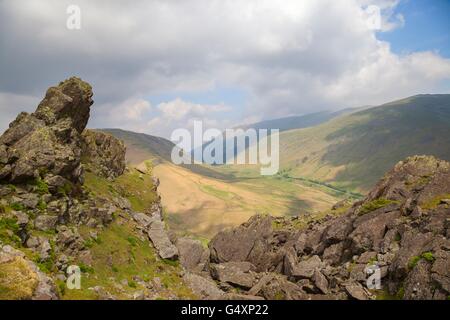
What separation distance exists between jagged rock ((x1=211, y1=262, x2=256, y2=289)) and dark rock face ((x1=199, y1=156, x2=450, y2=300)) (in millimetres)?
160

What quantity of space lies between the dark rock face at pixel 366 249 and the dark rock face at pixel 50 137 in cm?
3197

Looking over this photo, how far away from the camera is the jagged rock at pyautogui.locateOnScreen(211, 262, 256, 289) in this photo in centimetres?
5972

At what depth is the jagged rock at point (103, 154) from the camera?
60.1 m

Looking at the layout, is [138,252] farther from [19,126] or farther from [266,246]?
[266,246]

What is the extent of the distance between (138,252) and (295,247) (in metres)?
35.9

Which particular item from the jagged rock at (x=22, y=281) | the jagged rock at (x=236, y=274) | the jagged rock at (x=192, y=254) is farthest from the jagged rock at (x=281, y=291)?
the jagged rock at (x=22, y=281)

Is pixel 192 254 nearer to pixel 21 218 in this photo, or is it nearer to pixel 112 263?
pixel 112 263

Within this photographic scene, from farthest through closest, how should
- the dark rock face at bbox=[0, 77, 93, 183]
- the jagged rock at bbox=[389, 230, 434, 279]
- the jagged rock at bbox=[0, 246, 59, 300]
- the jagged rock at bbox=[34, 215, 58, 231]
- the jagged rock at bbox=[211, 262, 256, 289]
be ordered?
1. the jagged rock at bbox=[211, 262, 256, 289]
2. the jagged rock at bbox=[389, 230, 434, 279]
3. the dark rock face at bbox=[0, 77, 93, 183]
4. the jagged rock at bbox=[34, 215, 58, 231]
5. the jagged rock at bbox=[0, 246, 59, 300]

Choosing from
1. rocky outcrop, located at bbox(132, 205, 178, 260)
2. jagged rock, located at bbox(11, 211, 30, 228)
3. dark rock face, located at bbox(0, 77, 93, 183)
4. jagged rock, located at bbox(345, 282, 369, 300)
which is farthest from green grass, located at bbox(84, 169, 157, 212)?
jagged rock, located at bbox(345, 282, 369, 300)

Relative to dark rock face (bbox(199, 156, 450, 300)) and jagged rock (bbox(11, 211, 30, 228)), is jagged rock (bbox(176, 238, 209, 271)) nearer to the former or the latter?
dark rock face (bbox(199, 156, 450, 300))

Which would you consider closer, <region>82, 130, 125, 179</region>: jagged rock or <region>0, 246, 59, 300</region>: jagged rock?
<region>0, 246, 59, 300</region>: jagged rock

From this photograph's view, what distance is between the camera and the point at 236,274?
205 feet

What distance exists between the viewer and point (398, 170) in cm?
7225
